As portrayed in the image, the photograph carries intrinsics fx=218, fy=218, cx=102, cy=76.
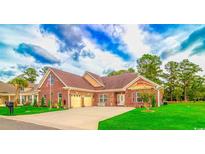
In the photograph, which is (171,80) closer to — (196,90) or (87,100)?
(196,90)

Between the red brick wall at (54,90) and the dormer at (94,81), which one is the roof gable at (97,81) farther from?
the red brick wall at (54,90)

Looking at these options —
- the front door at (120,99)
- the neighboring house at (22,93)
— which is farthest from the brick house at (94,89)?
the neighboring house at (22,93)

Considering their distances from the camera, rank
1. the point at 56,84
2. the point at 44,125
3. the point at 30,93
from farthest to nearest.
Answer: the point at 30,93, the point at 56,84, the point at 44,125

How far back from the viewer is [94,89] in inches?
744

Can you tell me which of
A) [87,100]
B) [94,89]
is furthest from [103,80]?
[87,100]

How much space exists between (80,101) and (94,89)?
2.46 m

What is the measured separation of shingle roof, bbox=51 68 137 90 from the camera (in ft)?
53.0

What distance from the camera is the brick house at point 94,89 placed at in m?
15.9

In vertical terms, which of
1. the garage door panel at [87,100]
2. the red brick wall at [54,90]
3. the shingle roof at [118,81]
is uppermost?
the shingle roof at [118,81]

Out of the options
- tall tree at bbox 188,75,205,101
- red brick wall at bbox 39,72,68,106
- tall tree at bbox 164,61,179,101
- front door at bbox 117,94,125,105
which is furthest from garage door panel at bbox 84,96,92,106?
tall tree at bbox 188,75,205,101
